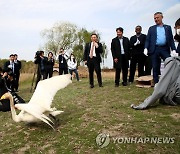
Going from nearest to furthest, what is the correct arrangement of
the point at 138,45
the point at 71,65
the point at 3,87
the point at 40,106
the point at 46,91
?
1. the point at 40,106
2. the point at 46,91
3. the point at 3,87
4. the point at 138,45
5. the point at 71,65

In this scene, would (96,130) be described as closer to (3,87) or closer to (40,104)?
(40,104)

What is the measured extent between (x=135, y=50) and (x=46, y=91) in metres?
5.70

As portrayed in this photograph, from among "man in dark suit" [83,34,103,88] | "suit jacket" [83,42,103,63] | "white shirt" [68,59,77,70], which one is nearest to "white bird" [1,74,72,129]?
"man in dark suit" [83,34,103,88]

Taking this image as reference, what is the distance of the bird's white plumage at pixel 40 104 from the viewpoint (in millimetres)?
6453

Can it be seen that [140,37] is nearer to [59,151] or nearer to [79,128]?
[79,128]

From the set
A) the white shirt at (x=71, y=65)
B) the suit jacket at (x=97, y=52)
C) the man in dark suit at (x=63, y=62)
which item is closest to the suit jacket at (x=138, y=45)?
the suit jacket at (x=97, y=52)

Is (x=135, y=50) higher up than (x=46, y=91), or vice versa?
(x=135, y=50)

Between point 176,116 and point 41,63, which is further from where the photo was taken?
point 41,63

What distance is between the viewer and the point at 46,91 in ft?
23.3

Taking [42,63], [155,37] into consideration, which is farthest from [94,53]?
[42,63]

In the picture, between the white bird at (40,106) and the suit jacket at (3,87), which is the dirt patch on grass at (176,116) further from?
the suit jacket at (3,87)

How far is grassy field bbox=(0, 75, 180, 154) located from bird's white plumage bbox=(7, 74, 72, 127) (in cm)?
39

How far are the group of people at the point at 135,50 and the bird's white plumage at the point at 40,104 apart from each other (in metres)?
3.13

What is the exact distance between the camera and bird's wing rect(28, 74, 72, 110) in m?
6.84
